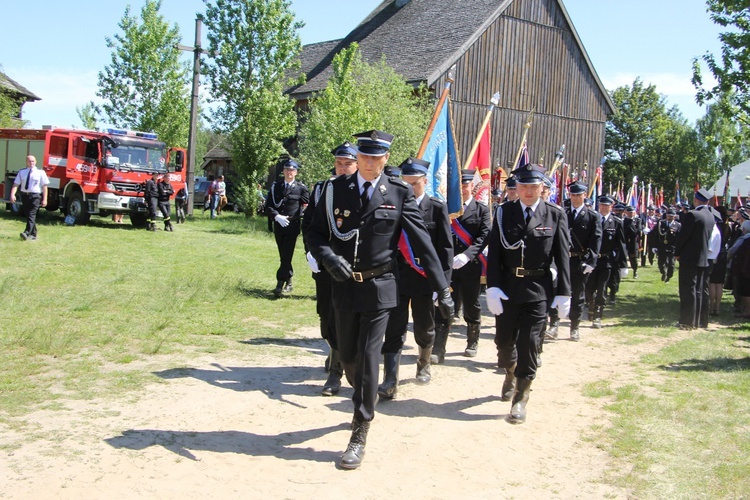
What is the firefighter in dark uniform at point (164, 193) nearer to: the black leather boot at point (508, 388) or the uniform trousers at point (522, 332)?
the black leather boot at point (508, 388)

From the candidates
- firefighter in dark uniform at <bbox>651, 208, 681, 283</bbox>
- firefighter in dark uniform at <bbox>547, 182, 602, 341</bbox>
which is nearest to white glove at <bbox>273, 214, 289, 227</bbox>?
firefighter in dark uniform at <bbox>547, 182, 602, 341</bbox>

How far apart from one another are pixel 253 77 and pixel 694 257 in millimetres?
26331

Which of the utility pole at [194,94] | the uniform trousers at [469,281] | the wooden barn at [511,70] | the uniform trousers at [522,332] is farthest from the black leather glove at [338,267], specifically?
the wooden barn at [511,70]

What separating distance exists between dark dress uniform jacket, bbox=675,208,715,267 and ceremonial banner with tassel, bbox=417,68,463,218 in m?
5.57

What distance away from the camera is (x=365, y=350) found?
5.58 m

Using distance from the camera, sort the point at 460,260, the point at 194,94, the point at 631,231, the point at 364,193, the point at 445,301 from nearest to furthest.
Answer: the point at 364,193, the point at 445,301, the point at 460,260, the point at 631,231, the point at 194,94

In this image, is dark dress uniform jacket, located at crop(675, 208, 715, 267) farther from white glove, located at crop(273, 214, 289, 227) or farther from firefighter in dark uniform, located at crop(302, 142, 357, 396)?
firefighter in dark uniform, located at crop(302, 142, 357, 396)

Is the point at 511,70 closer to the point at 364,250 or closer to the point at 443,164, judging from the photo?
the point at 443,164

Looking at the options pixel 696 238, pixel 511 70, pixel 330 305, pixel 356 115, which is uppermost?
pixel 511 70

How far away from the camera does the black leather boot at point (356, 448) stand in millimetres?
5281

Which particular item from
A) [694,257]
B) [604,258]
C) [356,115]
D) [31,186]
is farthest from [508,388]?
[356,115]

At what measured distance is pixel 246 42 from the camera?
34375 mm

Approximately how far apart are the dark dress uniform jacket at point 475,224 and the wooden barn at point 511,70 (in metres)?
23.1

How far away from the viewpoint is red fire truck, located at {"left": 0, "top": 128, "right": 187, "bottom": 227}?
22359 mm
